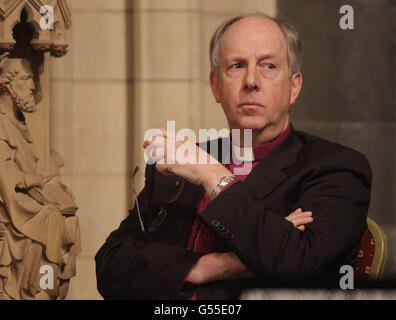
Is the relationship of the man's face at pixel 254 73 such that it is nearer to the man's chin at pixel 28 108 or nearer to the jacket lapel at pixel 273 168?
the jacket lapel at pixel 273 168

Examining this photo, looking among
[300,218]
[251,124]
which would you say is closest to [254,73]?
[251,124]

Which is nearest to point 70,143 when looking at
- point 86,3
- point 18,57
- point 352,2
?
point 86,3

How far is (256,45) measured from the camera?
2.34m

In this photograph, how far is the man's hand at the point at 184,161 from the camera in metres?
2.25

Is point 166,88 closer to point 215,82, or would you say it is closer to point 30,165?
point 30,165

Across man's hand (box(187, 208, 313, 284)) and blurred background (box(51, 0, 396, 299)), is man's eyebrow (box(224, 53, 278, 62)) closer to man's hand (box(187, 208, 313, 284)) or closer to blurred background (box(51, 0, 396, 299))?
man's hand (box(187, 208, 313, 284))

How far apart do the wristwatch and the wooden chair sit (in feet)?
1.68

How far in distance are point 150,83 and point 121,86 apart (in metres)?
0.17

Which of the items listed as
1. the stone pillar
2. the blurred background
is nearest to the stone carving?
the stone pillar

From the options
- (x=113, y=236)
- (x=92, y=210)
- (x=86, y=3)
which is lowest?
(x=92, y=210)

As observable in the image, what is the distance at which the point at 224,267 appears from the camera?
2295 mm

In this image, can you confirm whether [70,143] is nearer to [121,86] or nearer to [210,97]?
[121,86]

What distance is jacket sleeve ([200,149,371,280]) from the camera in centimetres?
220

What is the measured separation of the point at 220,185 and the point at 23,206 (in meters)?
1.34
